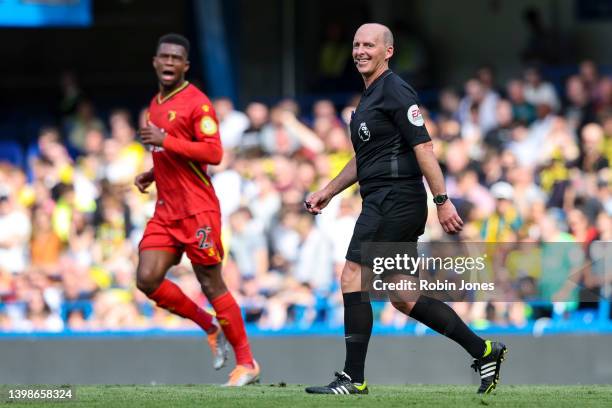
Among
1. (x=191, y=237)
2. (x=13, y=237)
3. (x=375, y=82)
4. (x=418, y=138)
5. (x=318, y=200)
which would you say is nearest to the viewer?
(x=418, y=138)

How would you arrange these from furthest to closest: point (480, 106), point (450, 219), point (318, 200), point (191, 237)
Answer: point (480, 106) < point (191, 237) < point (318, 200) < point (450, 219)

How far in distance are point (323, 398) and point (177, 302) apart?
6.60ft

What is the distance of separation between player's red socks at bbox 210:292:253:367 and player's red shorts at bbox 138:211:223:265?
288mm

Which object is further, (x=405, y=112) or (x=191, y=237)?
(x=191, y=237)

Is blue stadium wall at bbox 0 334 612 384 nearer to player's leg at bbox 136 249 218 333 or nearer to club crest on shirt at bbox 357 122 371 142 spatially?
player's leg at bbox 136 249 218 333

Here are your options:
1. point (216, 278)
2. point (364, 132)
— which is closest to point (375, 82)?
point (364, 132)

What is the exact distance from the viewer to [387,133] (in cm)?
823

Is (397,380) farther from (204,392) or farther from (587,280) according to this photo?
(204,392)

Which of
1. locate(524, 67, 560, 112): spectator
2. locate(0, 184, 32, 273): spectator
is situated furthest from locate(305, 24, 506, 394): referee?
locate(524, 67, 560, 112): spectator

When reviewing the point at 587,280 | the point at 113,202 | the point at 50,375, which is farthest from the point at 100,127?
the point at 587,280

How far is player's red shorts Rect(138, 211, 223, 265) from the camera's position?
9539 mm

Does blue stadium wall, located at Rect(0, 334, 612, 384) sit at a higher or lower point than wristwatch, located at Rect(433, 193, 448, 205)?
lower

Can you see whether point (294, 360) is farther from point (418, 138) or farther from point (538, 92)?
point (418, 138)

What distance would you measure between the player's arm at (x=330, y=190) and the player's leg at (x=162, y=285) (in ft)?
4.69
